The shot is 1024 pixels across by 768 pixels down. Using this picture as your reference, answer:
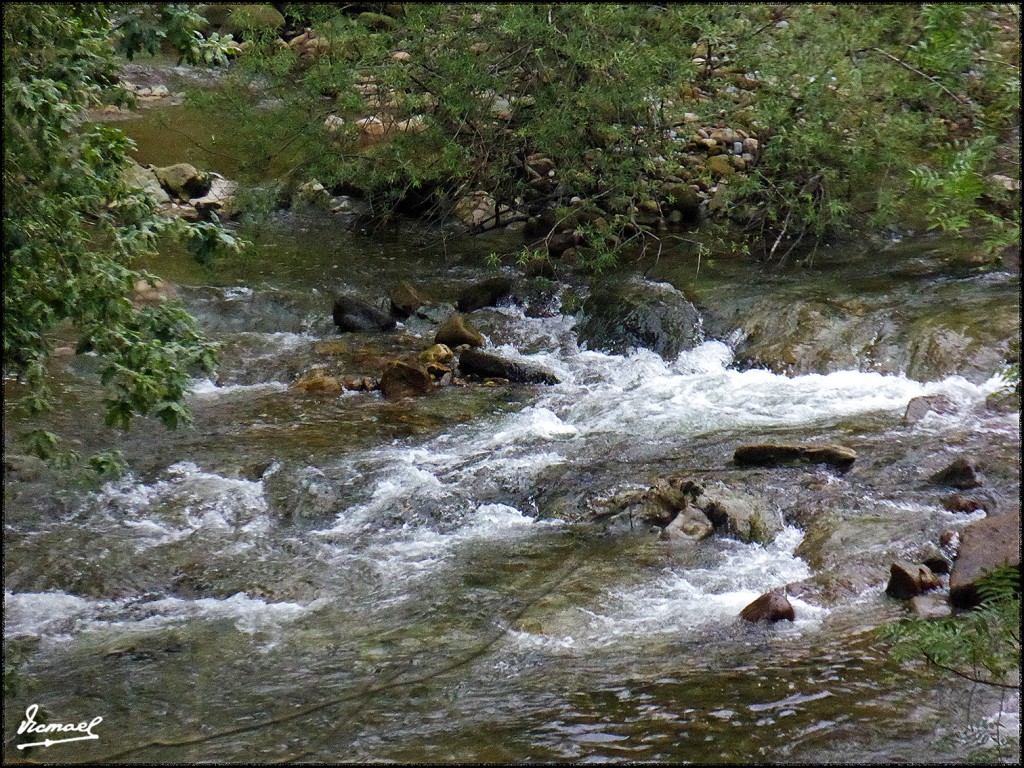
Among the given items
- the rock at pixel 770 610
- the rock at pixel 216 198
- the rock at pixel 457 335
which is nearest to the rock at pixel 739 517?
the rock at pixel 770 610

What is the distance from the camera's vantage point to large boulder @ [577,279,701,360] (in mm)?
9727

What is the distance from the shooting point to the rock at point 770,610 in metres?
5.00

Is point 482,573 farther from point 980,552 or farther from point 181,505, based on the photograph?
point 980,552

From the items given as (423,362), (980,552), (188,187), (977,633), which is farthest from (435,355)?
(977,633)

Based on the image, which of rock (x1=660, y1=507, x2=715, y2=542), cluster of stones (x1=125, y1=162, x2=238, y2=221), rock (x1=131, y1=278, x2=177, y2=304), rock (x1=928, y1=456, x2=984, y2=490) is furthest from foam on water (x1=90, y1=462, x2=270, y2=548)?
cluster of stones (x1=125, y1=162, x2=238, y2=221)

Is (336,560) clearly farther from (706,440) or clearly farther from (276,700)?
(706,440)

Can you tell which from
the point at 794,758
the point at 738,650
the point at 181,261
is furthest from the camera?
the point at 181,261

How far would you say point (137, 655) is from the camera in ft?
16.4

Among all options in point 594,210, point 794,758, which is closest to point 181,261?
point 594,210

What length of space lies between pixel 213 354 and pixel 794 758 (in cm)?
270

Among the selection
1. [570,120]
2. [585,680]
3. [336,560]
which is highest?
[570,120]

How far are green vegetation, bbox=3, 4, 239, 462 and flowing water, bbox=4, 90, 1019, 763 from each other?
1.29 m

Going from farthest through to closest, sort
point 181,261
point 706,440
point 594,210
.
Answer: point 181,261
point 594,210
point 706,440

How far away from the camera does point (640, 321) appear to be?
391 inches
